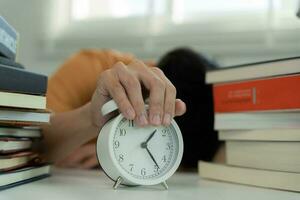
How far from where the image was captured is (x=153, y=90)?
0.69m

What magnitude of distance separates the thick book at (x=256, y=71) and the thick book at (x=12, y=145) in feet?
1.23

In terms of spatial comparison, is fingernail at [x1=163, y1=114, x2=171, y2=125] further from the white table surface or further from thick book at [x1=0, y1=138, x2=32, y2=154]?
thick book at [x1=0, y1=138, x2=32, y2=154]

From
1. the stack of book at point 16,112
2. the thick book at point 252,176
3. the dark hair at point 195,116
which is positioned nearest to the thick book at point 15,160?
the stack of book at point 16,112

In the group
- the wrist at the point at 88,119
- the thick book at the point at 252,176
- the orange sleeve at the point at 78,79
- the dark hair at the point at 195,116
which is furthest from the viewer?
the orange sleeve at the point at 78,79

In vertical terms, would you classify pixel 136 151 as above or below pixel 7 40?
below

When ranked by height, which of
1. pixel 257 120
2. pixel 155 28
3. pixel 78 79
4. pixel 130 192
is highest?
pixel 155 28

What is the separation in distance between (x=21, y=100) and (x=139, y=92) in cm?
17

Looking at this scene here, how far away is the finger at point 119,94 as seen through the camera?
66cm

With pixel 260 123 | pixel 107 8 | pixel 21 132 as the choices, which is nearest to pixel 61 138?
pixel 21 132

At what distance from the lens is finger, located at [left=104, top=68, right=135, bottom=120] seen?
657 millimetres

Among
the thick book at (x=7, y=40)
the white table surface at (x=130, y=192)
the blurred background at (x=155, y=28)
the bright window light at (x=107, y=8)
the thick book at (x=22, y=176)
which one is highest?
the bright window light at (x=107, y=8)

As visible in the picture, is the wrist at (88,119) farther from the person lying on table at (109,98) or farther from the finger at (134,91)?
the finger at (134,91)

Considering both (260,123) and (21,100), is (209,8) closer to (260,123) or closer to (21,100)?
(260,123)

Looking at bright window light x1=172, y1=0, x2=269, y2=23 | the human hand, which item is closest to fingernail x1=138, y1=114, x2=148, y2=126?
the human hand
